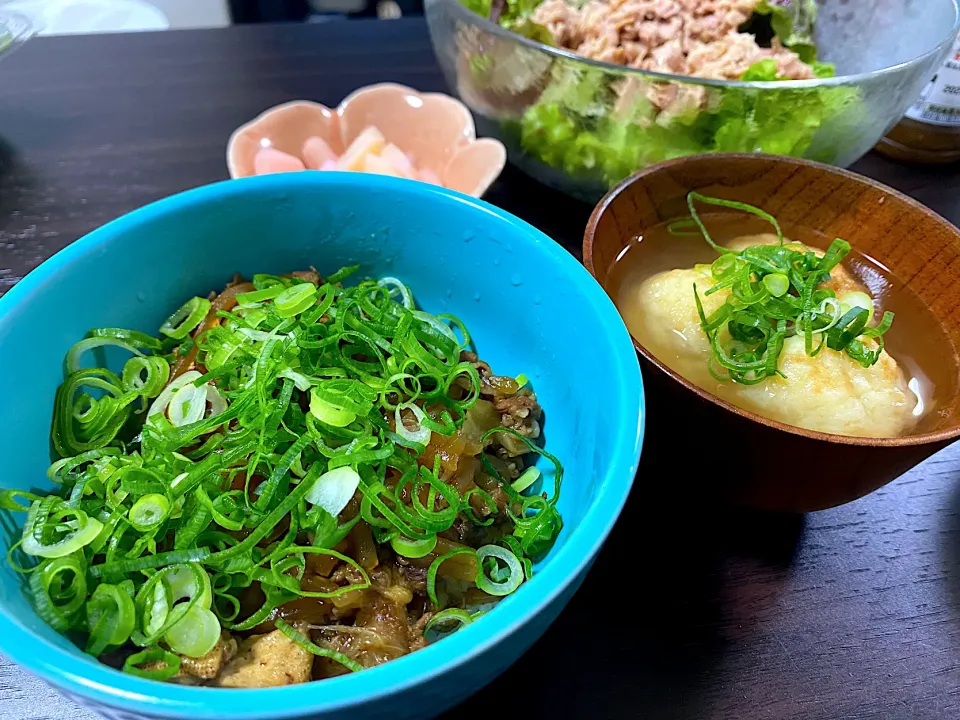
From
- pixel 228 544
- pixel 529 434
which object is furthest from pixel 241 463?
pixel 529 434

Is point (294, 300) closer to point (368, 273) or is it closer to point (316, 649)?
point (368, 273)

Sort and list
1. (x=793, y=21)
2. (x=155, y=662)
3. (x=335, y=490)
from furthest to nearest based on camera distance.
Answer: (x=793, y=21), (x=335, y=490), (x=155, y=662)

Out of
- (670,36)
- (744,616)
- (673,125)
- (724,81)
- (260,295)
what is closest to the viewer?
(744,616)

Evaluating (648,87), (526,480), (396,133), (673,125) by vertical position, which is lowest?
(526,480)

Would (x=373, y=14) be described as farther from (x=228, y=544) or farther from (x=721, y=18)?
(x=228, y=544)

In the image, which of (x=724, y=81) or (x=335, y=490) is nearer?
(x=335, y=490)

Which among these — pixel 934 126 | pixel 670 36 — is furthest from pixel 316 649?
pixel 934 126

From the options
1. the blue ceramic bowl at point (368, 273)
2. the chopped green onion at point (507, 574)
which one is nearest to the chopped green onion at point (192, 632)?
the blue ceramic bowl at point (368, 273)

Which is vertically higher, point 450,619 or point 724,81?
point 724,81
